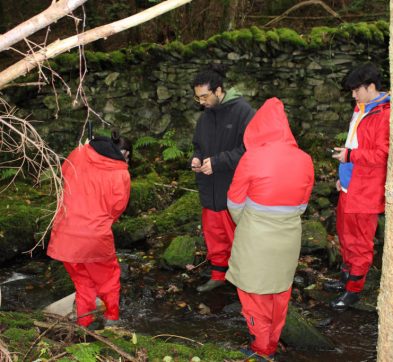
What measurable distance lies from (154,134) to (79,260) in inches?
248

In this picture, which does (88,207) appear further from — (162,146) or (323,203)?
(162,146)

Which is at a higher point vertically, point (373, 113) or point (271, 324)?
point (373, 113)

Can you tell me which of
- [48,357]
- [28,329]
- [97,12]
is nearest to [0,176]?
[97,12]

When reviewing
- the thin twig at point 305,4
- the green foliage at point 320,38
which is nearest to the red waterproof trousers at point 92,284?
the green foliage at point 320,38

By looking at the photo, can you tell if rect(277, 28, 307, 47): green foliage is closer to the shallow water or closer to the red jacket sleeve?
the shallow water

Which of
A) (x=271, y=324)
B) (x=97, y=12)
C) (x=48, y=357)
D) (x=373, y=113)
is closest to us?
(x=48, y=357)

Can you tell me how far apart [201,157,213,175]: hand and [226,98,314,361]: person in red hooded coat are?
1.24 meters

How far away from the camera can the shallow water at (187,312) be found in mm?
4738

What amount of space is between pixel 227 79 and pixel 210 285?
210 inches

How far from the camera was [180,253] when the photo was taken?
6.61 meters

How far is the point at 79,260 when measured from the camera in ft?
14.4

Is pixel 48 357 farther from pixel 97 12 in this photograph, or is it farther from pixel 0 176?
pixel 97 12

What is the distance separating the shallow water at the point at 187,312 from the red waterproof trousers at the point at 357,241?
386 mm

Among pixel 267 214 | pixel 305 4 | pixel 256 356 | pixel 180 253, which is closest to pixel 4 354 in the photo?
pixel 256 356
